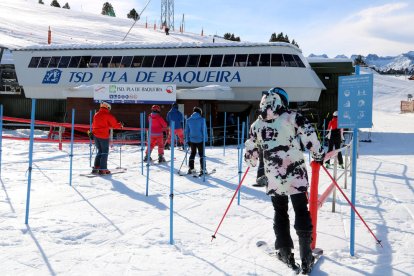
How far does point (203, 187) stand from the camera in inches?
368

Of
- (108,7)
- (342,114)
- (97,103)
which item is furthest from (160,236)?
(108,7)

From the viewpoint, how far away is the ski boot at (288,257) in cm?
449

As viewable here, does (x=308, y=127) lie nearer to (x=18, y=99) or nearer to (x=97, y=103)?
(x=97, y=103)

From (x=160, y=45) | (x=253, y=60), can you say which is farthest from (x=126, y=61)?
(x=253, y=60)

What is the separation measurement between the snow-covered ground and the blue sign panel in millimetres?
1456

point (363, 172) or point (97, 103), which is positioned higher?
point (97, 103)

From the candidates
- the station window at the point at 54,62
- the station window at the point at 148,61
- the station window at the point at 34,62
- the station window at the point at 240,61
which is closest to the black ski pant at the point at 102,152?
the station window at the point at 240,61

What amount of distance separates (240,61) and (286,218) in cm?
1907

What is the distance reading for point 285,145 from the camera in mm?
4441

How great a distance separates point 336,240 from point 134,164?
8126 mm

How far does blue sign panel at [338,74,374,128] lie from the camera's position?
194 inches

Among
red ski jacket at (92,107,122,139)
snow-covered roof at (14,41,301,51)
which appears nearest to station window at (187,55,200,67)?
snow-covered roof at (14,41,301,51)

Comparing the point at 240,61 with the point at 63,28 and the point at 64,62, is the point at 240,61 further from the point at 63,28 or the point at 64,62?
the point at 63,28

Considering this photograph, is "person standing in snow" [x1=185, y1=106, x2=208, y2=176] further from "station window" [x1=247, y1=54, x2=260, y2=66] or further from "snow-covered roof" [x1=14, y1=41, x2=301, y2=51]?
"snow-covered roof" [x1=14, y1=41, x2=301, y2=51]
